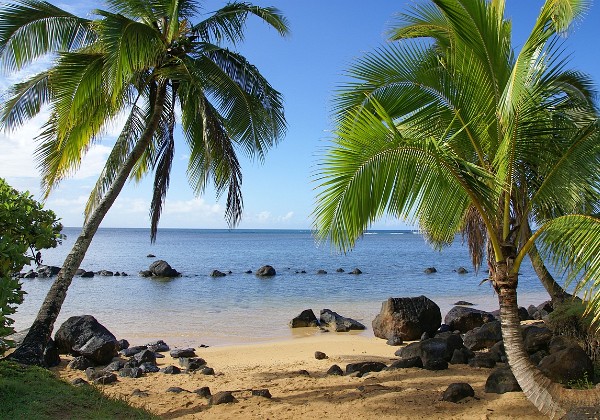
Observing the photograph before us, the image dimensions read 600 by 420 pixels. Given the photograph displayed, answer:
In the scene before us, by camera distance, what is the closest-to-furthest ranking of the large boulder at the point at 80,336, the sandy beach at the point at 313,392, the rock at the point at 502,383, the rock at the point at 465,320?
A: the sandy beach at the point at 313,392
the rock at the point at 502,383
the large boulder at the point at 80,336
the rock at the point at 465,320

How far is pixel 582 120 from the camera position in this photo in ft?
24.1

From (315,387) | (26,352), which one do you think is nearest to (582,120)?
(315,387)

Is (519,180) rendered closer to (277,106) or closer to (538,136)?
(538,136)

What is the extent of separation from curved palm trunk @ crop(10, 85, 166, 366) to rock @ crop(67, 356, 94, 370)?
173cm

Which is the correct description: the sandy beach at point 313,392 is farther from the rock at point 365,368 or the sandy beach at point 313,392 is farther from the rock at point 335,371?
the rock at point 365,368

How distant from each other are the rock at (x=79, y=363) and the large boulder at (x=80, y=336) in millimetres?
488

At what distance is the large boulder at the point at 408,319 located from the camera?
1349 cm

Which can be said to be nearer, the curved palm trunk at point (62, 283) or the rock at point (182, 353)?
the curved palm trunk at point (62, 283)

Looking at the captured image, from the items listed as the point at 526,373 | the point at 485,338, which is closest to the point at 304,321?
the point at 485,338

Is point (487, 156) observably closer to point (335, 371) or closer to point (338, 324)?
point (335, 371)

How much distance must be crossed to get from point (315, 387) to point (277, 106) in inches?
230

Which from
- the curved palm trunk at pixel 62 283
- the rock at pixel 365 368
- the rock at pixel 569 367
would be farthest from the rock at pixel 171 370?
the rock at pixel 569 367

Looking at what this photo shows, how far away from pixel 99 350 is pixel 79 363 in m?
0.53

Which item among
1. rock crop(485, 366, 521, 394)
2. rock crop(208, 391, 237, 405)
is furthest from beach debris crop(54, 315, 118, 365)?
rock crop(485, 366, 521, 394)
